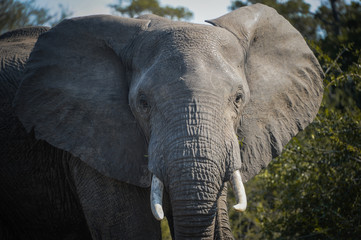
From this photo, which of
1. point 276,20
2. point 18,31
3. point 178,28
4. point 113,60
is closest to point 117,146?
point 113,60

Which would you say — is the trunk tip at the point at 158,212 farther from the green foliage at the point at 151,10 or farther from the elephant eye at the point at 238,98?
the green foliage at the point at 151,10

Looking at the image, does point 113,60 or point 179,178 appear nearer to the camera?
point 179,178

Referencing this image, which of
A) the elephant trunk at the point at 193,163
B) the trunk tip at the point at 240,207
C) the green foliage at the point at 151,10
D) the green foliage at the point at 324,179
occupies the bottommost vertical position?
the green foliage at the point at 151,10

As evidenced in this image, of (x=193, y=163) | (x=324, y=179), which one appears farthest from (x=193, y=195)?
(x=324, y=179)

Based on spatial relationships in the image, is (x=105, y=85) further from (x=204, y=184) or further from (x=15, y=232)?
(x=15, y=232)

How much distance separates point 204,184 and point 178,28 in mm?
1152

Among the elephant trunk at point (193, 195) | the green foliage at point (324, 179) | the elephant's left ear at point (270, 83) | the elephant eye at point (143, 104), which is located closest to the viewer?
the elephant trunk at point (193, 195)

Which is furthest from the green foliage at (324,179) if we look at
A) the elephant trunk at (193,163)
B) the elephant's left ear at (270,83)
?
the elephant trunk at (193,163)

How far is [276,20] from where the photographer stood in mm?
4012

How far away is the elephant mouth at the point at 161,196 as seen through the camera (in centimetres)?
278

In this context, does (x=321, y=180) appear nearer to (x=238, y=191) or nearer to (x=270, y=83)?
(x=270, y=83)

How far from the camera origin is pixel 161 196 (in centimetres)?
287

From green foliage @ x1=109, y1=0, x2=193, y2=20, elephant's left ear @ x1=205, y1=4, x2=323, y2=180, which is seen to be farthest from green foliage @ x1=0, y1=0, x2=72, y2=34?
elephant's left ear @ x1=205, y1=4, x2=323, y2=180

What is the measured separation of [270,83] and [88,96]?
1.38 m
